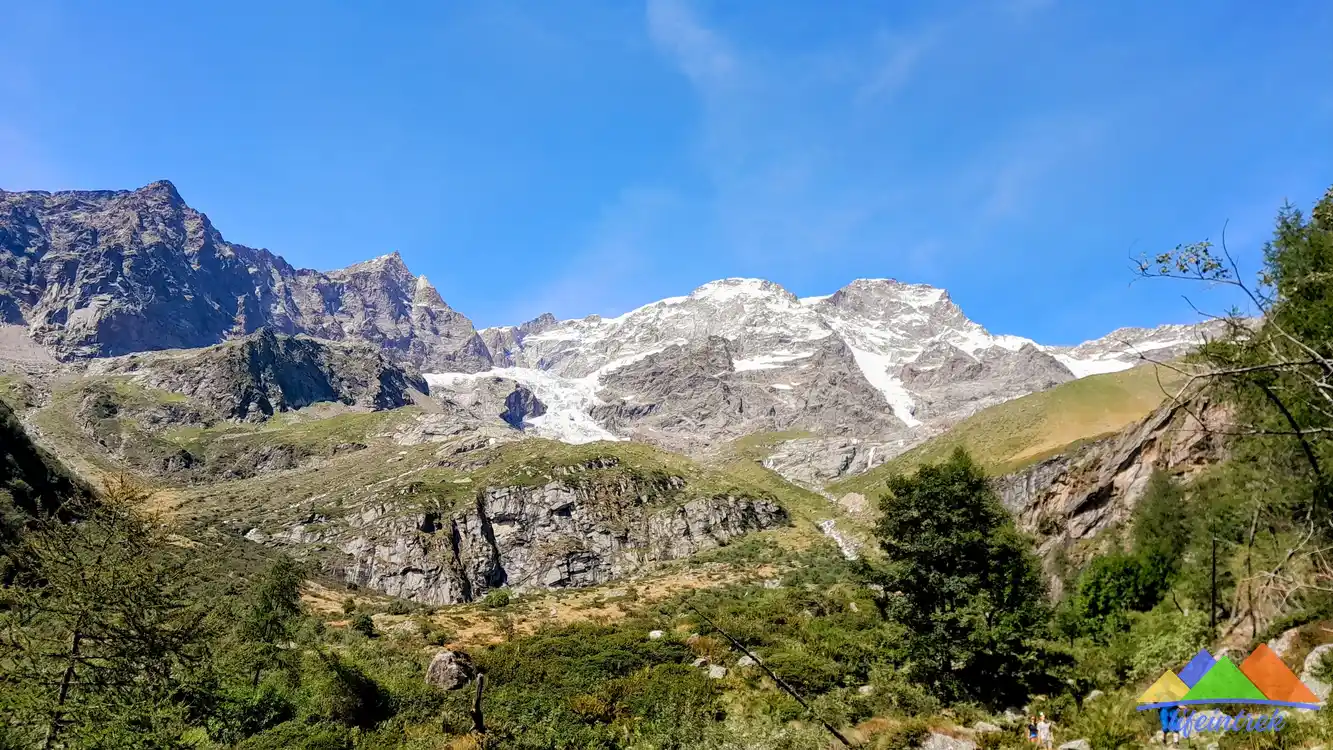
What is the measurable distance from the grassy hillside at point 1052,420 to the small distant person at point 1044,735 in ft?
251

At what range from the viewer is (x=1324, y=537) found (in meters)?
14.6

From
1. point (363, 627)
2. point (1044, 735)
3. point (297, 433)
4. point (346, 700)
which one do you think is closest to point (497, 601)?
point (363, 627)

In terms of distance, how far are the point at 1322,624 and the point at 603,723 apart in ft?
69.4

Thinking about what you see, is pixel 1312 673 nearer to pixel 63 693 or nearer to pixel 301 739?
pixel 63 693

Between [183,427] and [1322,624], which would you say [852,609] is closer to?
[1322,624]

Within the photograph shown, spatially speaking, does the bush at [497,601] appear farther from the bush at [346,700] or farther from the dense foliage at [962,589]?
the dense foliage at [962,589]

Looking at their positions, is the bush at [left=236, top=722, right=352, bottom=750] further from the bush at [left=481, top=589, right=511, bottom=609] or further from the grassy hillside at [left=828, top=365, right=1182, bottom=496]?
the grassy hillside at [left=828, top=365, right=1182, bottom=496]

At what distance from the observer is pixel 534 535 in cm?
11262

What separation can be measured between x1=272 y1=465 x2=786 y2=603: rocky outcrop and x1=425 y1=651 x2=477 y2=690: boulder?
230ft

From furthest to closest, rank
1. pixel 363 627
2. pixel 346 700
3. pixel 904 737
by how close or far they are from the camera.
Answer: pixel 363 627 < pixel 346 700 < pixel 904 737

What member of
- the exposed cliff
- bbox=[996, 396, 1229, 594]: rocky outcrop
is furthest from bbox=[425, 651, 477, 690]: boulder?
the exposed cliff

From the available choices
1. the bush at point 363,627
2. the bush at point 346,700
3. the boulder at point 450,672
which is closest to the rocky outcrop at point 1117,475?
the boulder at point 450,672

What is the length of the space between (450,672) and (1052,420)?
12721 cm

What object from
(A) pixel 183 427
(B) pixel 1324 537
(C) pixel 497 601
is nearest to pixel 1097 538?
(B) pixel 1324 537
